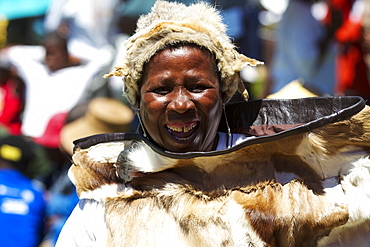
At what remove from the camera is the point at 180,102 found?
7.40 ft

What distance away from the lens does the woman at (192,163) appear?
214 centimetres

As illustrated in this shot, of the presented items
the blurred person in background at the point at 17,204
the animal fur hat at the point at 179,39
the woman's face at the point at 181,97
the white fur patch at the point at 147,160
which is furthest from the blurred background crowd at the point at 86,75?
the white fur patch at the point at 147,160

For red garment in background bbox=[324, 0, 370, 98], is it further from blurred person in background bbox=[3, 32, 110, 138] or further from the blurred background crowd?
blurred person in background bbox=[3, 32, 110, 138]

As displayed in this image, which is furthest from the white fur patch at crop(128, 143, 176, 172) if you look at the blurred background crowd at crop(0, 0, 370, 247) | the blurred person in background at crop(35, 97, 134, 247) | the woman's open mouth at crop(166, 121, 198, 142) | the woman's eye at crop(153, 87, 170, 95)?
the blurred person in background at crop(35, 97, 134, 247)

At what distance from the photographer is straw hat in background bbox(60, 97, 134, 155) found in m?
4.99

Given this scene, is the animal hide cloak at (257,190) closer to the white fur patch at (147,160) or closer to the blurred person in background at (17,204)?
the white fur patch at (147,160)

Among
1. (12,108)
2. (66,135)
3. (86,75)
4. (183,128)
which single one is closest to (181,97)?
(183,128)

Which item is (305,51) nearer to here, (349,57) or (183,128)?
(349,57)

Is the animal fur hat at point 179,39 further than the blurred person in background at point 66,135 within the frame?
No

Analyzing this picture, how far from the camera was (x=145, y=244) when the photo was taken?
218cm

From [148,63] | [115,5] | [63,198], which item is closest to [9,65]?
[115,5]

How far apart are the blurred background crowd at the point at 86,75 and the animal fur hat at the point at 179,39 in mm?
1773

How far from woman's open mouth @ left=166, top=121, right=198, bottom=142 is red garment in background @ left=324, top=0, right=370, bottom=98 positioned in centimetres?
352

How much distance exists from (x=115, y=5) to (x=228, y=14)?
1.32m
